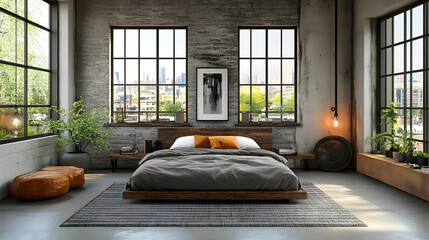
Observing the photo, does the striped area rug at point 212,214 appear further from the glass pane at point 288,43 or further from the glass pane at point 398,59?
the glass pane at point 288,43

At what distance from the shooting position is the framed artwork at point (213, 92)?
27.1 ft

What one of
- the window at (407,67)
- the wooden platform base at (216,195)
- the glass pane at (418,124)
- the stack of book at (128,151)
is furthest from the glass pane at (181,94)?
the glass pane at (418,124)

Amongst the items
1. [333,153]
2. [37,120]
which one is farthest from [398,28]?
[37,120]

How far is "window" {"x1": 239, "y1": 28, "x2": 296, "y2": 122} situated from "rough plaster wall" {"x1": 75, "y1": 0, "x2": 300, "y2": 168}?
0.23 metres

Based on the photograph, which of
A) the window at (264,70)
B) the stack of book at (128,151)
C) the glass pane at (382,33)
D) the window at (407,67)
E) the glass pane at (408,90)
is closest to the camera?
the window at (407,67)

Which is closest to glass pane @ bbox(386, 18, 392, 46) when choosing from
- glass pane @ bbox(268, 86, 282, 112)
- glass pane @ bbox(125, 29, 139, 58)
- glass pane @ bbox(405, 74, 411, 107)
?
glass pane @ bbox(405, 74, 411, 107)

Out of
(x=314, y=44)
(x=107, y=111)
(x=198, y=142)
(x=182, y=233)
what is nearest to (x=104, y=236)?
(x=182, y=233)

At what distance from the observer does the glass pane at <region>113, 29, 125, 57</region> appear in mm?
8430

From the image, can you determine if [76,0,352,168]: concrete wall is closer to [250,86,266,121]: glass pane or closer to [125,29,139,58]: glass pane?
[125,29,139,58]: glass pane

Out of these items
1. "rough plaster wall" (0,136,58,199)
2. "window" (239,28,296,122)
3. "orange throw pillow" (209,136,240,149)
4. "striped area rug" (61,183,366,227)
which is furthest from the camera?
"window" (239,28,296,122)

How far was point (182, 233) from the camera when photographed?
3920mm

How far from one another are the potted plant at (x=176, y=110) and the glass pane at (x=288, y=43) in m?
2.48

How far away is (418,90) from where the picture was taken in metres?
6.19

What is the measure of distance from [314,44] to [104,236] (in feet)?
19.9
